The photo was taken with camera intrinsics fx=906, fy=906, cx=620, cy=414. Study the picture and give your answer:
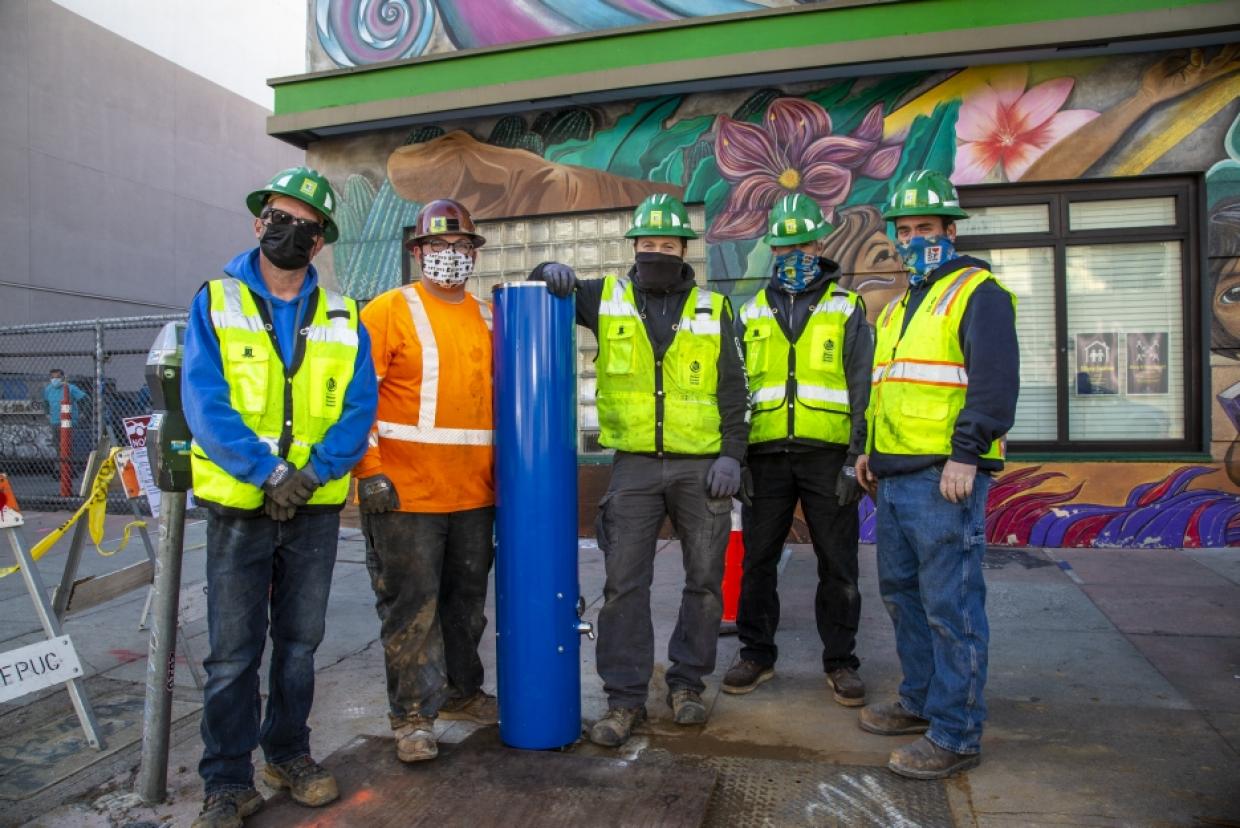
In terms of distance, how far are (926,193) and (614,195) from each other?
4.88 m

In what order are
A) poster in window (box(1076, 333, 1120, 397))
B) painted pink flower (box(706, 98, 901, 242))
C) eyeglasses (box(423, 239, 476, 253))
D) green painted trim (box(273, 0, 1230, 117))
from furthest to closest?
1. painted pink flower (box(706, 98, 901, 242))
2. poster in window (box(1076, 333, 1120, 397))
3. green painted trim (box(273, 0, 1230, 117))
4. eyeglasses (box(423, 239, 476, 253))

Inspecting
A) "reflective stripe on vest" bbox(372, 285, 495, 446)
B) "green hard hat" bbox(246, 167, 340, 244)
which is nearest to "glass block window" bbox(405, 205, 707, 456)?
"reflective stripe on vest" bbox(372, 285, 495, 446)

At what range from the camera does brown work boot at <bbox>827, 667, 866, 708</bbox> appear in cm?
392

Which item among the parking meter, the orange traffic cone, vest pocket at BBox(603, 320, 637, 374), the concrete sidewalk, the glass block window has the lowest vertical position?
the concrete sidewalk

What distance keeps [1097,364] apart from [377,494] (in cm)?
627

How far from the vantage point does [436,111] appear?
26.6 feet

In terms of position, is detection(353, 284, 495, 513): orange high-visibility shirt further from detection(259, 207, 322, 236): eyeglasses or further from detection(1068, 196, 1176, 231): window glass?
detection(1068, 196, 1176, 231): window glass

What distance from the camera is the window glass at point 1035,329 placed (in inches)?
291

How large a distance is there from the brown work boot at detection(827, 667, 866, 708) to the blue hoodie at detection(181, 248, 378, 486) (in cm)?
230

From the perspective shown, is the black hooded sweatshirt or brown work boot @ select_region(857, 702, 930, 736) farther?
the black hooded sweatshirt

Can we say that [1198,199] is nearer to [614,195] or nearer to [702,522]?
[614,195]

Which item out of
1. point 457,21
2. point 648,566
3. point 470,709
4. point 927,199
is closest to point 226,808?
point 470,709

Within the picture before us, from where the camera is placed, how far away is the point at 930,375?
3.32 meters

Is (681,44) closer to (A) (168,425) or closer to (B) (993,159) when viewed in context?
(B) (993,159)
